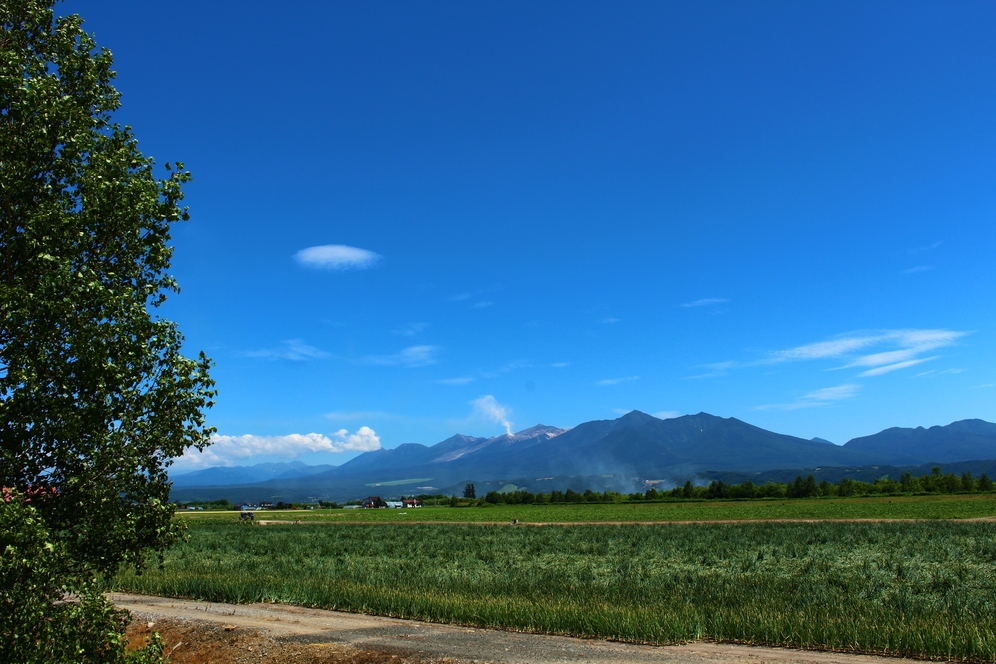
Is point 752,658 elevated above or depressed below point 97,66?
below

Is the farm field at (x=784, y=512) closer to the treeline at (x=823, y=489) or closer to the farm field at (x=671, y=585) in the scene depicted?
the treeline at (x=823, y=489)

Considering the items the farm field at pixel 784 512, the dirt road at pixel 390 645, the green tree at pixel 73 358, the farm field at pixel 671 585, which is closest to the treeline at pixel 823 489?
the farm field at pixel 784 512

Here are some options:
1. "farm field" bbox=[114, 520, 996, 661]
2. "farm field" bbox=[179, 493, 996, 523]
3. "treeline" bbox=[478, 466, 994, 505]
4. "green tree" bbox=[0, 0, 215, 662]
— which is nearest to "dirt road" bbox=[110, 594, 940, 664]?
"farm field" bbox=[114, 520, 996, 661]

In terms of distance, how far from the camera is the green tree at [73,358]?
8.85m

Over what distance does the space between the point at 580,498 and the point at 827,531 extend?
115816mm

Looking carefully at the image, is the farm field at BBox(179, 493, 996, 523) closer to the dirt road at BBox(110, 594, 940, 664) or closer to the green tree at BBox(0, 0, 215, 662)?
the dirt road at BBox(110, 594, 940, 664)

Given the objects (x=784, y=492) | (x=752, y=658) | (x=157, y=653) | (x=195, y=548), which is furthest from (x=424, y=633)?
(x=784, y=492)

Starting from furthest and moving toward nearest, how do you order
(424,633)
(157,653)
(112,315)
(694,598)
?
(694,598) → (424,633) → (157,653) → (112,315)

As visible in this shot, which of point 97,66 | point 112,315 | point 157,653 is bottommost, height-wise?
point 157,653

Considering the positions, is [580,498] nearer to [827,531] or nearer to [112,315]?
[827,531]

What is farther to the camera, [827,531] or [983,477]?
[983,477]

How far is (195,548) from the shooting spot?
141ft

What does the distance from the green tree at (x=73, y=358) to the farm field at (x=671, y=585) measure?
953 centimetres

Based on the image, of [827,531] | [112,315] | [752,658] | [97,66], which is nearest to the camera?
[112,315]
